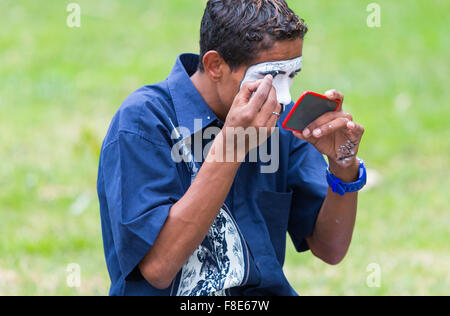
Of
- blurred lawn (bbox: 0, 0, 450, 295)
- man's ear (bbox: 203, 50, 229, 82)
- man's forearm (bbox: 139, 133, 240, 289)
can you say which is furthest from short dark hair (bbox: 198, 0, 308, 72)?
blurred lawn (bbox: 0, 0, 450, 295)

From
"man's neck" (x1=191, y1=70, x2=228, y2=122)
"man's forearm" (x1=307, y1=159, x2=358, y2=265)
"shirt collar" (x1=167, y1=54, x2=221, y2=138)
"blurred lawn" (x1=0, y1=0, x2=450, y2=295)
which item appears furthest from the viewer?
"blurred lawn" (x1=0, y1=0, x2=450, y2=295)

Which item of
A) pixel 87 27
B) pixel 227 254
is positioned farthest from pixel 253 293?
pixel 87 27

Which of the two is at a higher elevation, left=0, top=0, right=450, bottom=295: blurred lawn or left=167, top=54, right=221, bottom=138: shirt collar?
left=167, top=54, right=221, bottom=138: shirt collar

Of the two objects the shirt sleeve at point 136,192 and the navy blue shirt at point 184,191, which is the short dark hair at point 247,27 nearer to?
the navy blue shirt at point 184,191

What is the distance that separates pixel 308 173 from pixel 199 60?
0.69m

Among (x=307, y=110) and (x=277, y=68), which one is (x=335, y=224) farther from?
(x=277, y=68)

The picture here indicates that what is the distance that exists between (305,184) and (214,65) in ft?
2.28

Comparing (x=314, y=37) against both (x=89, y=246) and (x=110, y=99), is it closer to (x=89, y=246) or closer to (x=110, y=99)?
(x=110, y=99)

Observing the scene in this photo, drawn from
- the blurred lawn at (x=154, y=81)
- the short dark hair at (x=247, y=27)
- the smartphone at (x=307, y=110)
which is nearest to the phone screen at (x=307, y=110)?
the smartphone at (x=307, y=110)

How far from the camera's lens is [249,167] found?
2939 millimetres

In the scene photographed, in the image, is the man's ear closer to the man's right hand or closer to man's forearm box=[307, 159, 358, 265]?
the man's right hand

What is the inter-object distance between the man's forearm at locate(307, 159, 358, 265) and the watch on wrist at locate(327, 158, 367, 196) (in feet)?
0.07

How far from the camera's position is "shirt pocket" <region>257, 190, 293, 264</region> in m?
2.92

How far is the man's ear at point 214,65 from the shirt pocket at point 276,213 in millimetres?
507
